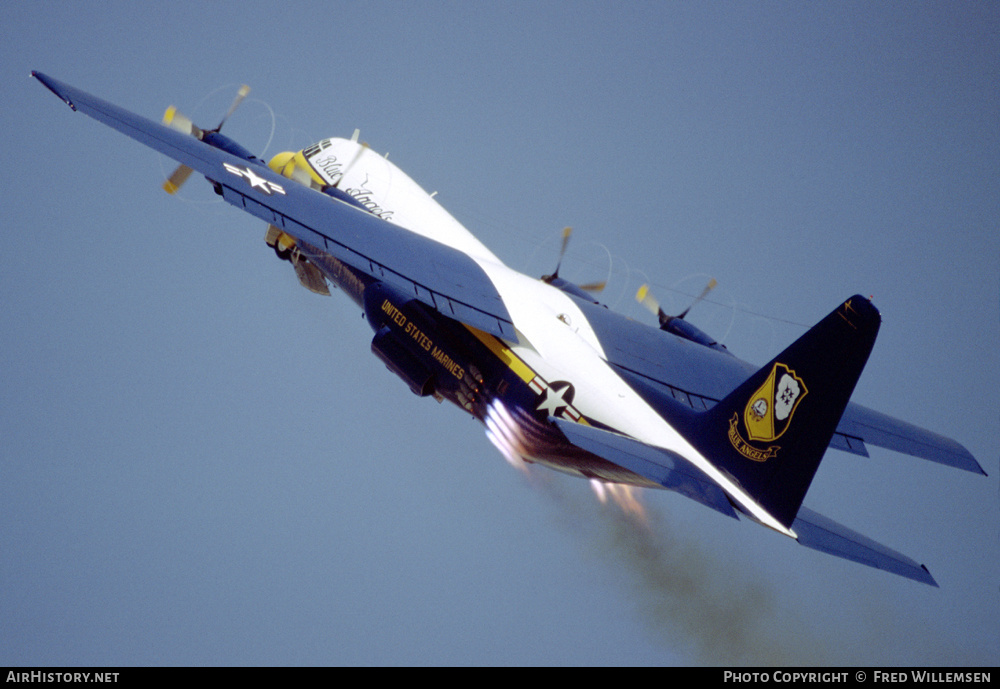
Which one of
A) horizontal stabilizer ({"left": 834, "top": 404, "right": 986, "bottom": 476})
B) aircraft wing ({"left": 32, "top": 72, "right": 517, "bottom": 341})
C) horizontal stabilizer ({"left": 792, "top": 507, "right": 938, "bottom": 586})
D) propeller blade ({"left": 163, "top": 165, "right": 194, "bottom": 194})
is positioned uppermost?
horizontal stabilizer ({"left": 834, "top": 404, "right": 986, "bottom": 476})

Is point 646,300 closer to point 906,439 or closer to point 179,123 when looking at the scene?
point 906,439

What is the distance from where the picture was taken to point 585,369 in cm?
2245

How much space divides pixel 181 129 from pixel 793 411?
18914 mm

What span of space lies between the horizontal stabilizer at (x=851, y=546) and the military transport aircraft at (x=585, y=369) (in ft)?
0.09

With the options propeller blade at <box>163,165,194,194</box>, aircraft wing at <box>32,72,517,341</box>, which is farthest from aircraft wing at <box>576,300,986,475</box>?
propeller blade at <box>163,165,194,194</box>

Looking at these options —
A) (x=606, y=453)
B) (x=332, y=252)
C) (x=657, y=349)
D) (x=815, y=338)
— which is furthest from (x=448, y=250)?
(x=815, y=338)

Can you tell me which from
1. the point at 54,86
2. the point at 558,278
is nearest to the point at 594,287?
the point at 558,278

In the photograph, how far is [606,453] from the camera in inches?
757

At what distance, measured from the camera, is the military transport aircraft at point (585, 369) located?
1856cm

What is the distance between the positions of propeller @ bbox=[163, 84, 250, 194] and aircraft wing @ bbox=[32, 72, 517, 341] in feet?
5.39

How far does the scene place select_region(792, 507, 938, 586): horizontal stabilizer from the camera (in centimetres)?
1794

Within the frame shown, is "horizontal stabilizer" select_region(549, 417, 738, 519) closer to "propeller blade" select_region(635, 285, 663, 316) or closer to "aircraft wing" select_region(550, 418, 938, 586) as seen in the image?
"aircraft wing" select_region(550, 418, 938, 586)

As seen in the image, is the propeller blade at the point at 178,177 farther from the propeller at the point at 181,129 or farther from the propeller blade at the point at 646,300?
the propeller blade at the point at 646,300
